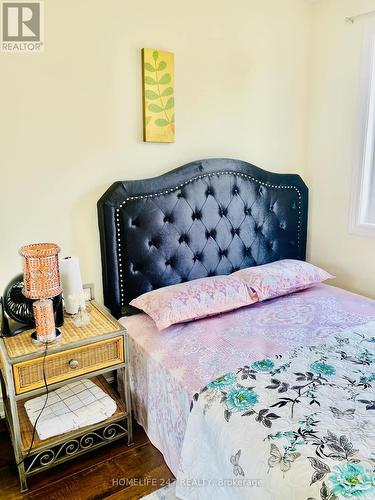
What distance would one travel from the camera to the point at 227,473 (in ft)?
4.04

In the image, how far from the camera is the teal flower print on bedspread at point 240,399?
4.21 feet

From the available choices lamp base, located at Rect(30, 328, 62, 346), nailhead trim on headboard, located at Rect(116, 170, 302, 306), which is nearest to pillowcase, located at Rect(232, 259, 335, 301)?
nailhead trim on headboard, located at Rect(116, 170, 302, 306)

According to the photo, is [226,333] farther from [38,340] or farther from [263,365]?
[38,340]

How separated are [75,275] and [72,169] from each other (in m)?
0.56

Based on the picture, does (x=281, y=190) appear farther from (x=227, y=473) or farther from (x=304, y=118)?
(x=227, y=473)

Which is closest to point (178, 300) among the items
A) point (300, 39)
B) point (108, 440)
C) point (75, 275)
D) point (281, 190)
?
point (75, 275)

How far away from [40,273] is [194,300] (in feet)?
2.50

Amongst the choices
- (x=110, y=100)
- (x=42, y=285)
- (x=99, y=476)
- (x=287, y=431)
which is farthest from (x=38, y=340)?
(x=110, y=100)

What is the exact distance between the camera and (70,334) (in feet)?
5.61

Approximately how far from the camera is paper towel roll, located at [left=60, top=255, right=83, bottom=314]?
1.88 m

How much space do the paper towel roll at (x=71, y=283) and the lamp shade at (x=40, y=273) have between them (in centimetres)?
24

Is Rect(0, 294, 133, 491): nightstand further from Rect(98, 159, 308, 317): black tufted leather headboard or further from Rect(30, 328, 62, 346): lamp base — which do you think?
Rect(98, 159, 308, 317): black tufted leather headboard

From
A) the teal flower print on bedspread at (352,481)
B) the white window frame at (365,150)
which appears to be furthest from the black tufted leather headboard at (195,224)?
the teal flower print on bedspread at (352,481)

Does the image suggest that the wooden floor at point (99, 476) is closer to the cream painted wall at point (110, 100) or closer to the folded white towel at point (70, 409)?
the folded white towel at point (70, 409)
